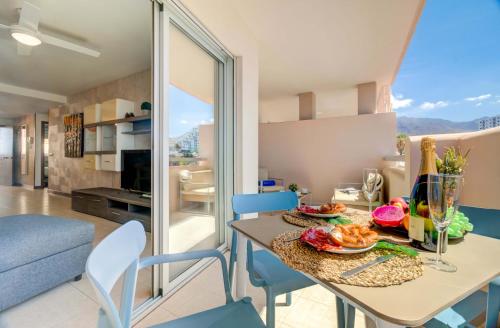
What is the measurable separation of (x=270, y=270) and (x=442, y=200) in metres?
0.85

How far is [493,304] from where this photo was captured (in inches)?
28.3

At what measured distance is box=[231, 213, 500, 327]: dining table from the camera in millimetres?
427

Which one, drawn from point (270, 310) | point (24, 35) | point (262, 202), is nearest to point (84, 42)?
point (24, 35)

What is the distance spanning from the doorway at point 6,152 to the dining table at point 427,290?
34.8ft

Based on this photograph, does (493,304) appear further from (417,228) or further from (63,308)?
(63,308)

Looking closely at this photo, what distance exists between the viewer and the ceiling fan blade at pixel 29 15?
7.46 feet

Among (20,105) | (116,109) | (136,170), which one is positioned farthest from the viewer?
(20,105)

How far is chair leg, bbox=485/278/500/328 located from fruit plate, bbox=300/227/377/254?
1.32ft

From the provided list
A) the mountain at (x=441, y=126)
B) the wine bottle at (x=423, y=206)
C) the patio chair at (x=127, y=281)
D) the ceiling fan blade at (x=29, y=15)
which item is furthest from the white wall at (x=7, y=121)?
the mountain at (x=441, y=126)

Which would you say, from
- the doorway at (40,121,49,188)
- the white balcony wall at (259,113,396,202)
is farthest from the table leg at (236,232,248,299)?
the doorway at (40,121,49,188)

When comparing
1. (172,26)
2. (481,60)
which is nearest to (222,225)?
(172,26)

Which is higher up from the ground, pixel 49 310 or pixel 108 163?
pixel 108 163

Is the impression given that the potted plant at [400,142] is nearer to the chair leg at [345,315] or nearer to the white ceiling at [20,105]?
the chair leg at [345,315]

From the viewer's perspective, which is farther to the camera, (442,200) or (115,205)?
(115,205)
